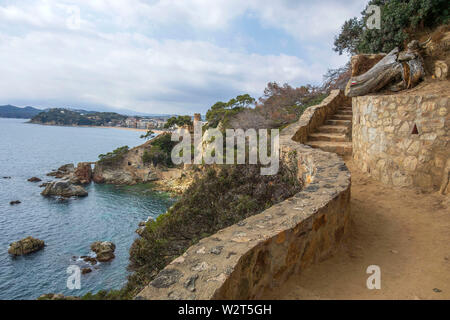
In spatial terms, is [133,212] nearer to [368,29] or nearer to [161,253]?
[161,253]

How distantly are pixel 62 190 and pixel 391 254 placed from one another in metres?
36.3

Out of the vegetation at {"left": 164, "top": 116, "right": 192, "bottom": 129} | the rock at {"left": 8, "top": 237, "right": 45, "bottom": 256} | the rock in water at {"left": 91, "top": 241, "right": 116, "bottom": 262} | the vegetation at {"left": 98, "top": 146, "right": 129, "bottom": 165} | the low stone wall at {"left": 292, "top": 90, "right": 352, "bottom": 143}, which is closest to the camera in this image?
the low stone wall at {"left": 292, "top": 90, "right": 352, "bottom": 143}

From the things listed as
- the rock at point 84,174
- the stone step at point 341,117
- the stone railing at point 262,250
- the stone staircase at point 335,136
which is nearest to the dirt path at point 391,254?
the stone railing at point 262,250

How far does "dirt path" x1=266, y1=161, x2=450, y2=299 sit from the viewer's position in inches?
91.1

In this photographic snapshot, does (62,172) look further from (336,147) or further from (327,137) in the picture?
(336,147)

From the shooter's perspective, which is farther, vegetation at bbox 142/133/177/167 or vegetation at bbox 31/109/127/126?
vegetation at bbox 31/109/127/126

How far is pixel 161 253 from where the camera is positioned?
7.61 m

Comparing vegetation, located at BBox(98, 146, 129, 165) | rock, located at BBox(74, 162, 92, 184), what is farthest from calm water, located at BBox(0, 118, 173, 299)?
vegetation, located at BBox(98, 146, 129, 165)

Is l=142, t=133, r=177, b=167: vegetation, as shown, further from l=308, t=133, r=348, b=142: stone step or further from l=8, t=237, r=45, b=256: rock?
l=308, t=133, r=348, b=142: stone step

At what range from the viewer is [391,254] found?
2990 millimetres

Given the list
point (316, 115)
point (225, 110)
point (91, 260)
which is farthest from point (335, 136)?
point (91, 260)

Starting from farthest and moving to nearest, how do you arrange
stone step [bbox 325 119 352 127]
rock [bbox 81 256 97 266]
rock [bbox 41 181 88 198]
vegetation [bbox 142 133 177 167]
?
1. vegetation [bbox 142 133 177 167]
2. rock [bbox 41 181 88 198]
3. rock [bbox 81 256 97 266]
4. stone step [bbox 325 119 352 127]

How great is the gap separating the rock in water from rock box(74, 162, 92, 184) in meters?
21.4

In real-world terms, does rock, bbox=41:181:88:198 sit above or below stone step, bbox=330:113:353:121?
below
